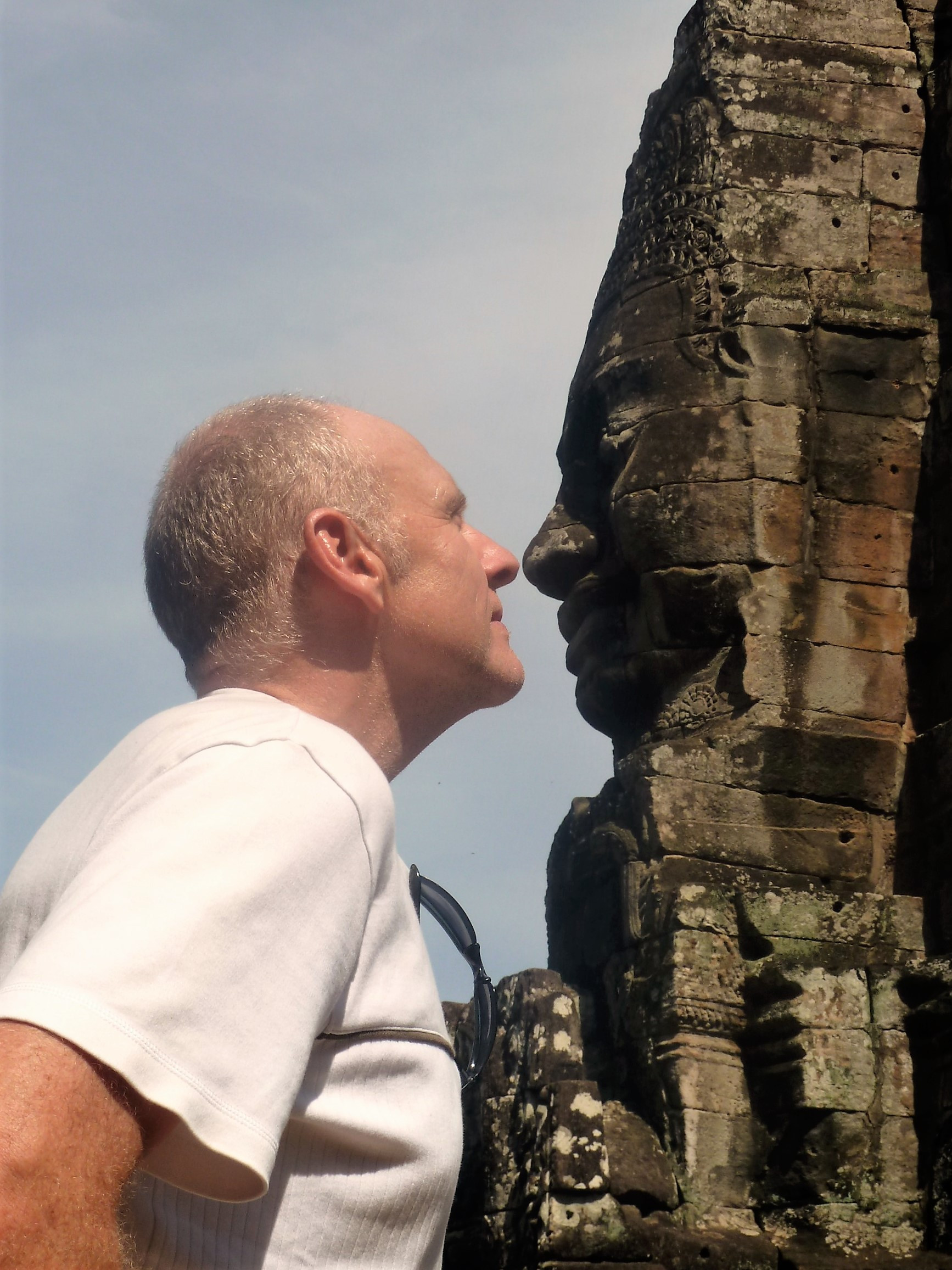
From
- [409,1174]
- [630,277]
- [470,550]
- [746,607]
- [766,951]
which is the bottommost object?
[409,1174]

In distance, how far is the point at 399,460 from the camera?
202cm

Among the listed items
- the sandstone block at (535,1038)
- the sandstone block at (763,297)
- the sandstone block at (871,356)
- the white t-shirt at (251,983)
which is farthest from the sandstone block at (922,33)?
the white t-shirt at (251,983)

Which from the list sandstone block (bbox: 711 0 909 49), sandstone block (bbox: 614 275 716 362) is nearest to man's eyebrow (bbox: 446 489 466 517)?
sandstone block (bbox: 614 275 716 362)

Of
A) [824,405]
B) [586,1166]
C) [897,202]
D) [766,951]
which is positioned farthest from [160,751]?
[897,202]

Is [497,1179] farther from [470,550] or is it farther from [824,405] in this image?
[470,550]

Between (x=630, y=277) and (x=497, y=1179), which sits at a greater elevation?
(x=630, y=277)

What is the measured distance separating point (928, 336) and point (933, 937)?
2.55 metres

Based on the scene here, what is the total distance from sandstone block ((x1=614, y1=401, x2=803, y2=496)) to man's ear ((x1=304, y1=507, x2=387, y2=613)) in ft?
14.7

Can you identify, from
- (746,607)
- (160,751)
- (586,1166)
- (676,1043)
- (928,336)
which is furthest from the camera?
(928,336)

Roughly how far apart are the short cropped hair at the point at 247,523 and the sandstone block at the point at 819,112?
17.4ft

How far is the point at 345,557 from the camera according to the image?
186 cm

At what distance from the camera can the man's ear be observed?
183cm

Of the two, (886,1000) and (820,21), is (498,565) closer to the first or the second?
(886,1000)

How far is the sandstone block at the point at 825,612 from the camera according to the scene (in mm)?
6094
